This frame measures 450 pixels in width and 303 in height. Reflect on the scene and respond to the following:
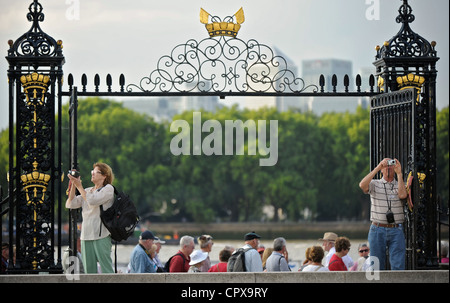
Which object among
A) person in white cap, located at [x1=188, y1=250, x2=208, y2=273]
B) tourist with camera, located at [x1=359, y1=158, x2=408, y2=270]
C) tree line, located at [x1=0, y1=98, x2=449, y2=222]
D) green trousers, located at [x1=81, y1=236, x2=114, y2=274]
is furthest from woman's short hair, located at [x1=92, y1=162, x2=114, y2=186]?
tree line, located at [x1=0, y1=98, x2=449, y2=222]

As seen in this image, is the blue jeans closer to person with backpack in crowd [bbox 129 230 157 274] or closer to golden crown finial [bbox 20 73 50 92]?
person with backpack in crowd [bbox 129 230 157 274]

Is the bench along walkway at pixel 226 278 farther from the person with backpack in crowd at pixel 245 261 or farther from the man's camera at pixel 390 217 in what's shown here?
the person with backpack in crowd at pixel 245 261

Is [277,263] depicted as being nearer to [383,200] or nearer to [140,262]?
[383,200]

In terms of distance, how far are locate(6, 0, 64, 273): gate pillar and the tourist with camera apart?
154 inches

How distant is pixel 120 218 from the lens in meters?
11.7

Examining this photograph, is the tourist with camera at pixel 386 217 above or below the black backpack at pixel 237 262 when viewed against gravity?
above

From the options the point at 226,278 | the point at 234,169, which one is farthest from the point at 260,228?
the point at 226,278

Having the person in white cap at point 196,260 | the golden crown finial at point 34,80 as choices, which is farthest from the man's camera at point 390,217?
the golden crown finial at point 34,80

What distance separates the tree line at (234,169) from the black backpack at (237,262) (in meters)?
54.5

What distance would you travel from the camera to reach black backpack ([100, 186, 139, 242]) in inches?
458

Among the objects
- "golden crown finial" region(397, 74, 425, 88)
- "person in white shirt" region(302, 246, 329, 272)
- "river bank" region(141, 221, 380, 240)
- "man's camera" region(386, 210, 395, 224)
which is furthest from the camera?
"river bank" region(141, 221, 380, 240)

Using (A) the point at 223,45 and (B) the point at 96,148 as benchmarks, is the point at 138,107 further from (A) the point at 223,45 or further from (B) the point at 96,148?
(A) the point at 223,45

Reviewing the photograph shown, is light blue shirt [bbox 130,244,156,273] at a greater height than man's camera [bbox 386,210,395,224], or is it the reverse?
man's camera [bbox 386,210,395,224]

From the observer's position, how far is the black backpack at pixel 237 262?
12.4 m
